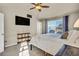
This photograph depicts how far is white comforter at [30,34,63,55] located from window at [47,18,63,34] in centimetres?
12

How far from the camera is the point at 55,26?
2191 millimetres

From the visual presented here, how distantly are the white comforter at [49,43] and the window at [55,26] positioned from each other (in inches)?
4.8

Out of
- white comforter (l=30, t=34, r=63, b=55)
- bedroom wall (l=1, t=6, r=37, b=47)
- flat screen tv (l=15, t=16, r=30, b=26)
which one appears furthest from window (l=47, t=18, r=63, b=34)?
bedroom wall (l=1, t=6, r=37, b=47)

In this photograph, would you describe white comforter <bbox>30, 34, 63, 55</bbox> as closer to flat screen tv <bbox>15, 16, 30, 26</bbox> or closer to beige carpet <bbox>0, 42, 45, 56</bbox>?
beige carpet <bbox>0, 42, 45, 56</bbox>

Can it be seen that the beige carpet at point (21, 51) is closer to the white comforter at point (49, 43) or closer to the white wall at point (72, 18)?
the white comforter at point (49, 43)

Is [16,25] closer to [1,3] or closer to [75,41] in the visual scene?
[1,3]

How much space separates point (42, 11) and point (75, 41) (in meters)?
0.88

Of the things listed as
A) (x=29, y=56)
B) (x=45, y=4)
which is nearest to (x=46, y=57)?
(x=29, y=56)

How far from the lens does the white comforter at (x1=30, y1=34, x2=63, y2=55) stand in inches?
86.0

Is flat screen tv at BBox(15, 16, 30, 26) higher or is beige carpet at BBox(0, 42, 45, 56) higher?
flat screen tv at BBox(15, 16, 30, 26)

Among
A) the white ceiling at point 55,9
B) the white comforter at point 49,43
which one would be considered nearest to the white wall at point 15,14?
the white ceiling at point 55,9

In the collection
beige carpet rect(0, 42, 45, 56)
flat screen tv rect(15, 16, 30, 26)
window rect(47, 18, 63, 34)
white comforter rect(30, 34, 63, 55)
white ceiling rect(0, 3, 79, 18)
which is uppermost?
white ceiling rect(0, 3, 79, 18)

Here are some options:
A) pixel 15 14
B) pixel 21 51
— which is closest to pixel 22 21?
pixel 15 14

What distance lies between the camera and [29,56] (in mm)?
2129
